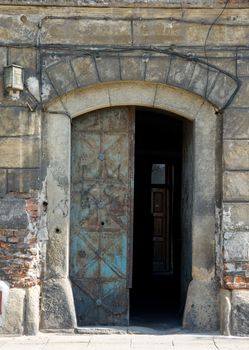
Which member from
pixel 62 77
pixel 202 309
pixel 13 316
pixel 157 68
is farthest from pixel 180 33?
pixel 13 316

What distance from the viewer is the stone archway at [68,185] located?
7.18 metres

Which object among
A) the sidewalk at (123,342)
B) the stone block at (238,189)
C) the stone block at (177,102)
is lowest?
the sidewalk at (123,342)

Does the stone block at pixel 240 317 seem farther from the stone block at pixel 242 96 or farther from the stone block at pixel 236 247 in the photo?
the stone block at pixel 242 96

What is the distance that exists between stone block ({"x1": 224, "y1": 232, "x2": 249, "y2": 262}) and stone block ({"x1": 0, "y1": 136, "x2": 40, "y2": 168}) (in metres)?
2.38

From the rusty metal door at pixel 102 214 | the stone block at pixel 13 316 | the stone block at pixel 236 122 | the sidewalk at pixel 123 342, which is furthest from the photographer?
the rusty metal door at pixel 102 214

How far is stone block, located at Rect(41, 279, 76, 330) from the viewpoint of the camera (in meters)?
7.16

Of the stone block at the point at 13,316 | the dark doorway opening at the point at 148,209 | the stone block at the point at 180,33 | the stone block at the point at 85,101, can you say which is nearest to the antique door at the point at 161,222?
the dark doorway opening at the point at 148,209

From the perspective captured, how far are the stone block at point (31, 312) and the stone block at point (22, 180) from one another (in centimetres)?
115

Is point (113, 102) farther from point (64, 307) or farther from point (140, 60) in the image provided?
point (64, 307)

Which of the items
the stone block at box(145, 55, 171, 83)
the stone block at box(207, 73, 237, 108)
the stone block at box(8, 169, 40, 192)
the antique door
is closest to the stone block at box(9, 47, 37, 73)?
the stone block at box(8, 169, 40, 192)

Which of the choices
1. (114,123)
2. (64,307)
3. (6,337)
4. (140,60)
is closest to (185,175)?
(114,123)

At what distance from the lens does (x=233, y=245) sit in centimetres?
710

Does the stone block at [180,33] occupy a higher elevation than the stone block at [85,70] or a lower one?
higher

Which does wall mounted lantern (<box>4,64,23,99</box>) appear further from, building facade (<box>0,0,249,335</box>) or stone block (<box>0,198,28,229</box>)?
stone block (<box>0,198,28,229</box>)
